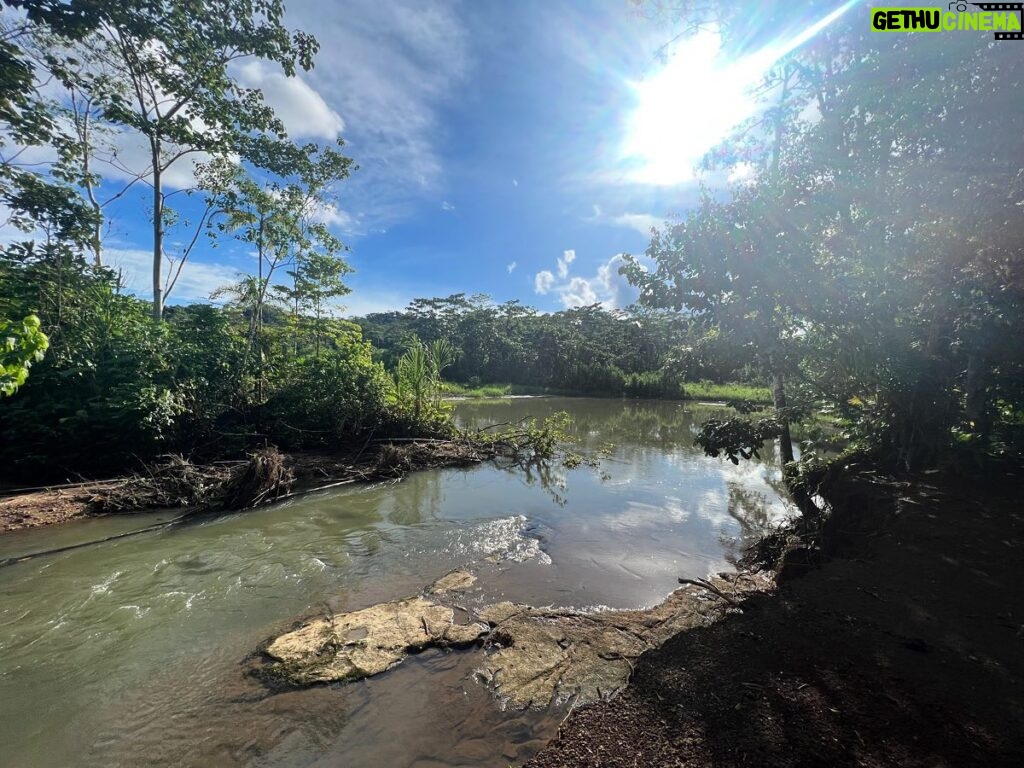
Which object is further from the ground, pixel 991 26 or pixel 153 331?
pixel 991 26

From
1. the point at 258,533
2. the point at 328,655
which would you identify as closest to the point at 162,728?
the point at 328,655

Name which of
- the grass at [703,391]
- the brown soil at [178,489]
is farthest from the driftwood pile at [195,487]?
the grass at [703,391]

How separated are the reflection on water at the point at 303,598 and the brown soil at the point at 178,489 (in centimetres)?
34

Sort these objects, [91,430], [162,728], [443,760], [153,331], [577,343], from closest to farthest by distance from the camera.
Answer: [443,760], [162,728], [91,430], [153,331], [577,343]

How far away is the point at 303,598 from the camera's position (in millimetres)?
4281

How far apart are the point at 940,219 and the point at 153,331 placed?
10.9 metres

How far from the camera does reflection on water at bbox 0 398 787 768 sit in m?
2.57

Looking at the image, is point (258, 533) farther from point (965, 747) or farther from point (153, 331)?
point (965, 747)

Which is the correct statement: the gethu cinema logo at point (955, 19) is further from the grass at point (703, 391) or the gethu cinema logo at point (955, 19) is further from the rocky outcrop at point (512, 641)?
the grass at point (703, 391)

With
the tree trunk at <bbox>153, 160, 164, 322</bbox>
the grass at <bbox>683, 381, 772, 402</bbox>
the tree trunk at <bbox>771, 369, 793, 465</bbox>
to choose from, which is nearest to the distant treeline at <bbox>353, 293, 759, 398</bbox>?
the grass at <bbox>683, 381, 772, 402</bbox>

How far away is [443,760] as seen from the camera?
2.42 meters

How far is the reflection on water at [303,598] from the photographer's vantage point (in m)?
2.57

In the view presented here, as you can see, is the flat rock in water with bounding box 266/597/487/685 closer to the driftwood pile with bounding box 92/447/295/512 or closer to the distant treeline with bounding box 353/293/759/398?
the driftwood pile with bounding box 92/447/295/512

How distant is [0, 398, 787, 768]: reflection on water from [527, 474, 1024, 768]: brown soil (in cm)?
73
